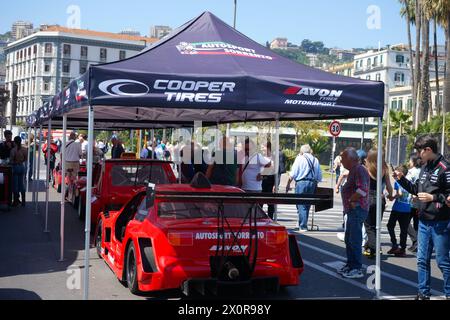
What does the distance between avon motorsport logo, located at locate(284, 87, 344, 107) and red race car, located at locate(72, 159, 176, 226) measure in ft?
16.0

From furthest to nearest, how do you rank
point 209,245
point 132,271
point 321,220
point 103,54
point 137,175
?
1. point 103,54
2. point 321,220
3. point 137,175
4. point 132,271
5. point 209,245

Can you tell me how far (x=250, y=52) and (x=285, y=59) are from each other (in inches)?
20.0

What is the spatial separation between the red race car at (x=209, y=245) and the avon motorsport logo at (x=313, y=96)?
135 cm

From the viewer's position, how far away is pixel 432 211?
6965 millimetres

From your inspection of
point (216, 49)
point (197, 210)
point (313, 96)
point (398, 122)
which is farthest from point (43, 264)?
point (398, 122)

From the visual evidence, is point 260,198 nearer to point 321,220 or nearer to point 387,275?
point 387,275

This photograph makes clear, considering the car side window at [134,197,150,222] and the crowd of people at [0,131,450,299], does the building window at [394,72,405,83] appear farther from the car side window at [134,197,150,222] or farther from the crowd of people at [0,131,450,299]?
the car side window at [134,197,150,222]

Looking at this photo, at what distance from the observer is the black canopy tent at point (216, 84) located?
6.93m

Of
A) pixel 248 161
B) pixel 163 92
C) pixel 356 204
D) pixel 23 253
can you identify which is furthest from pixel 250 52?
pixel 23 253

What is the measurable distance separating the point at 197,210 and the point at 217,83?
1.50m

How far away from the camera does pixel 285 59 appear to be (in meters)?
8.53

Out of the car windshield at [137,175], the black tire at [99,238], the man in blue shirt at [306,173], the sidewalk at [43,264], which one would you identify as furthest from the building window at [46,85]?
the black tire at [99,238]

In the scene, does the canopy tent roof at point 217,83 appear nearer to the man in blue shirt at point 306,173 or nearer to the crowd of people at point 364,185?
the crowd of people at point 364,185

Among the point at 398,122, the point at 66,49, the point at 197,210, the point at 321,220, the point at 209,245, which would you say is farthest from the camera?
the point at 66,49
